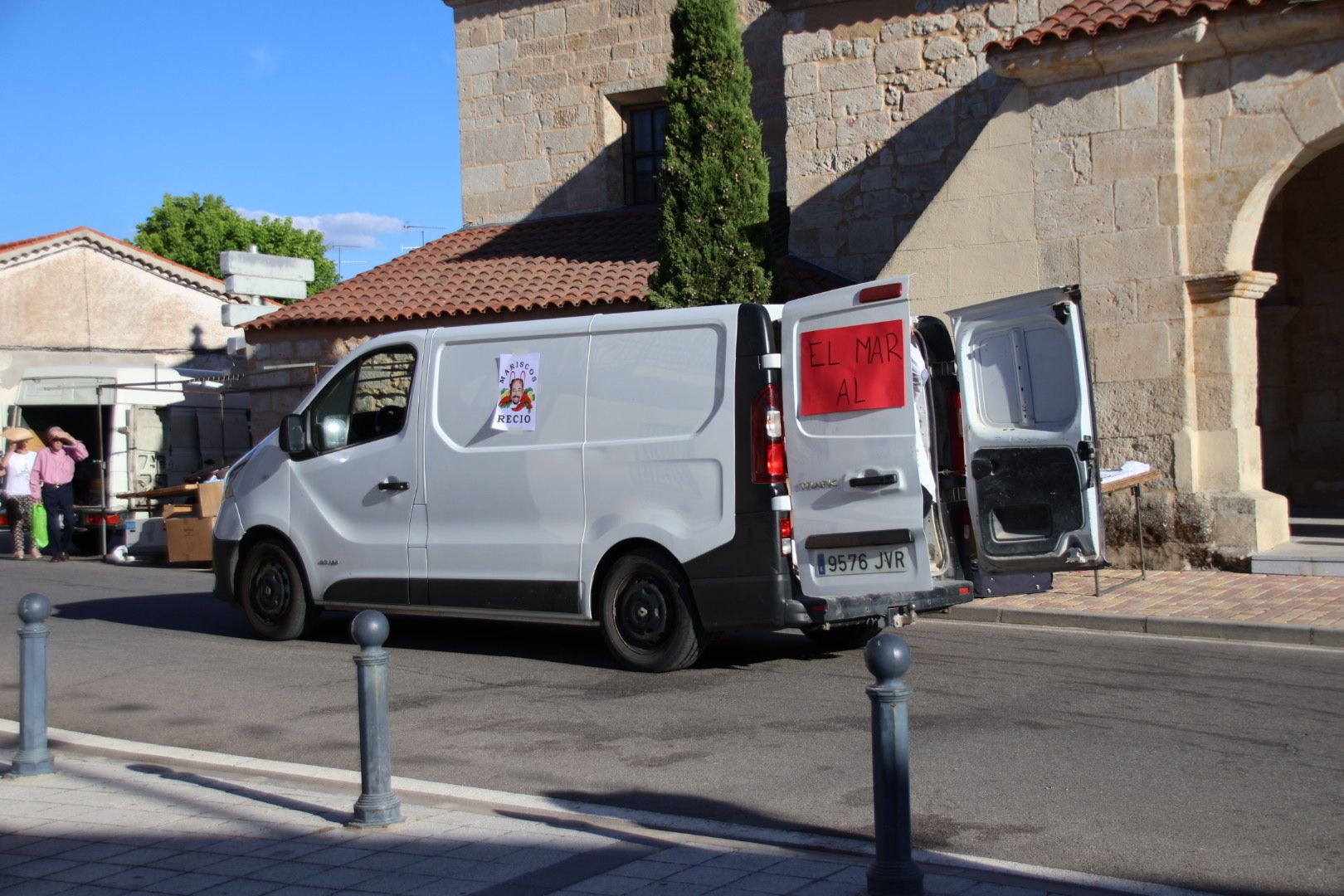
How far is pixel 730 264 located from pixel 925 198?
2476mm

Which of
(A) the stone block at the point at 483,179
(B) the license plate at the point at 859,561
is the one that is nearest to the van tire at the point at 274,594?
(B) the license plate at the point at 859,561

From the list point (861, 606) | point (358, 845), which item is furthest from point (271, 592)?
point (358, 845)

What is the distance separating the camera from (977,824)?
16.4 feet

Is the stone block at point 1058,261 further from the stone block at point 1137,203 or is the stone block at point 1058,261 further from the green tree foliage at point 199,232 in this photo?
the green tree foliage at point 199,232

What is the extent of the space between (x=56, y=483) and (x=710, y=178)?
9313mm

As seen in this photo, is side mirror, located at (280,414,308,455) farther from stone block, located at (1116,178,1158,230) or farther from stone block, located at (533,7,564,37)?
stone block, located at (533,7,564,37)

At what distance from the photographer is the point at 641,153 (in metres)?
20.4

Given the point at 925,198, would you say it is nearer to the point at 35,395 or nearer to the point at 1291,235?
the point at 1291,235

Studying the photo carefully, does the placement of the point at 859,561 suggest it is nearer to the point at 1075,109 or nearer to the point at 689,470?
the point at 689,470

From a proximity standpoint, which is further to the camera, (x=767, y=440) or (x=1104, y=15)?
(x=1104, y=15)

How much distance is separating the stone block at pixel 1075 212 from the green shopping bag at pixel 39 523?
1299 cm

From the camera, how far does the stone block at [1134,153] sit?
40.1 feet

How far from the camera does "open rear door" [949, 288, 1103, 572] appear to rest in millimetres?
8203

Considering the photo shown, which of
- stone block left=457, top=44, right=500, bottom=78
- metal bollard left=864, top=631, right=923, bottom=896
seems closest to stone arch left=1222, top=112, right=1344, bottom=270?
metal bollard left=864, top=631, right=923, bottom=896
